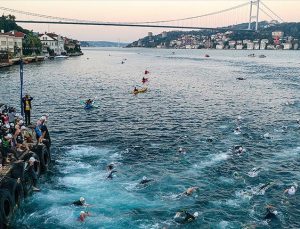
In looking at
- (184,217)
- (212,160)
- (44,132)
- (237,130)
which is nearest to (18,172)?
(44,132)

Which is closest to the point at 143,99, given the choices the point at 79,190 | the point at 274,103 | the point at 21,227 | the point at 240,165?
the point at 274,103

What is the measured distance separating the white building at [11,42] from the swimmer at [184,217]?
139 m

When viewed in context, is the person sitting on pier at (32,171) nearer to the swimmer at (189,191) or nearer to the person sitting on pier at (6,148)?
the person sitting on pier at (6,148)

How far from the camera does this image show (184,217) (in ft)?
71.9

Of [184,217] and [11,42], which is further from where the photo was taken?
[11,42]

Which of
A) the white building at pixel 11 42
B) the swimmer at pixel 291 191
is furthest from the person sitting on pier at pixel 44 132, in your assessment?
the white building at pixel 11 42

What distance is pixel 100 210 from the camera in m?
22.9

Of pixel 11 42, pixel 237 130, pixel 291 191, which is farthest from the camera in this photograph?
pixel 11 42

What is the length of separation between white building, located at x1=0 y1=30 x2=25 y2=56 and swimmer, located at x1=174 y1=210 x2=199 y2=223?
139 metres

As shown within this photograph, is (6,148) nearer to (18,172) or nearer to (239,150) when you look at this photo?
(18,172)

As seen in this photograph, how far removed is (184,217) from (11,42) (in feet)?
512

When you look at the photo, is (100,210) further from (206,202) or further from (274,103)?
(274,103)

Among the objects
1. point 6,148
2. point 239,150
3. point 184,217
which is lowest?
point 184,217

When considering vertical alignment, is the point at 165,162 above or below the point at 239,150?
below
